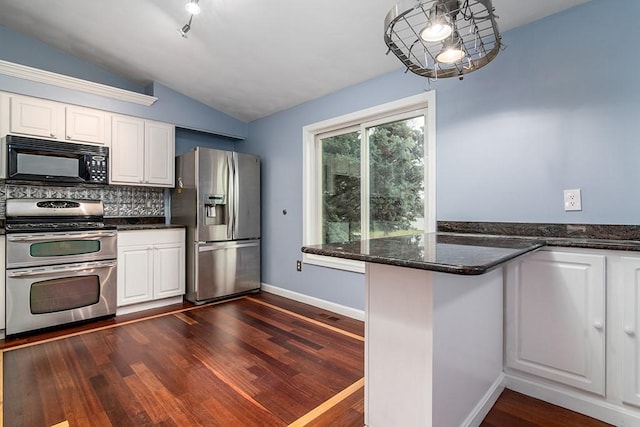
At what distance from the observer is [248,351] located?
237cm

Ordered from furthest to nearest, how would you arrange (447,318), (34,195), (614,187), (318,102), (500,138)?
(318,102)
(34,195)
(500,138)
(614,187)
(447,318)

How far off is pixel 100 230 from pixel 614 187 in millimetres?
4000

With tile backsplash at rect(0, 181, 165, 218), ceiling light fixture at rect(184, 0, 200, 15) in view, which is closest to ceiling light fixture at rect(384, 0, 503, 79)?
ceiling light fixture at rect(184, 0, 200, 15)

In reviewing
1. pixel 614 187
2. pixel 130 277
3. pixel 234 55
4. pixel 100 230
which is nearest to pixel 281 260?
pixel 130 277

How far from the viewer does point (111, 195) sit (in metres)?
3.60

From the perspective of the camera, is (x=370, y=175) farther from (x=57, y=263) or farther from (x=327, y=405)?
(x=57, y=263)

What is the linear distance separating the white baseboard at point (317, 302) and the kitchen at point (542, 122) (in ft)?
4.16

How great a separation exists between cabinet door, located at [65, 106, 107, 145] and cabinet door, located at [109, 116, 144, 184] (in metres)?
0.10

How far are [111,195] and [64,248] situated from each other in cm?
90

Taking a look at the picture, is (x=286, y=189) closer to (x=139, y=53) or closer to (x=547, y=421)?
(x=139, y=53)

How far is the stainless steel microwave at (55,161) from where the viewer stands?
2.76m

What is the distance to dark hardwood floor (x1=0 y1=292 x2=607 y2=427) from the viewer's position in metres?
1.64

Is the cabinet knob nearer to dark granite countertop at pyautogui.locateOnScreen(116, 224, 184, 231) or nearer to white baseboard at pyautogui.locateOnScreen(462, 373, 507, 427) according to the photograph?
white baseboard at pyautogui.locateOnScreen(462, 373, 507, 427)

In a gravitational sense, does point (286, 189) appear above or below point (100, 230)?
above
